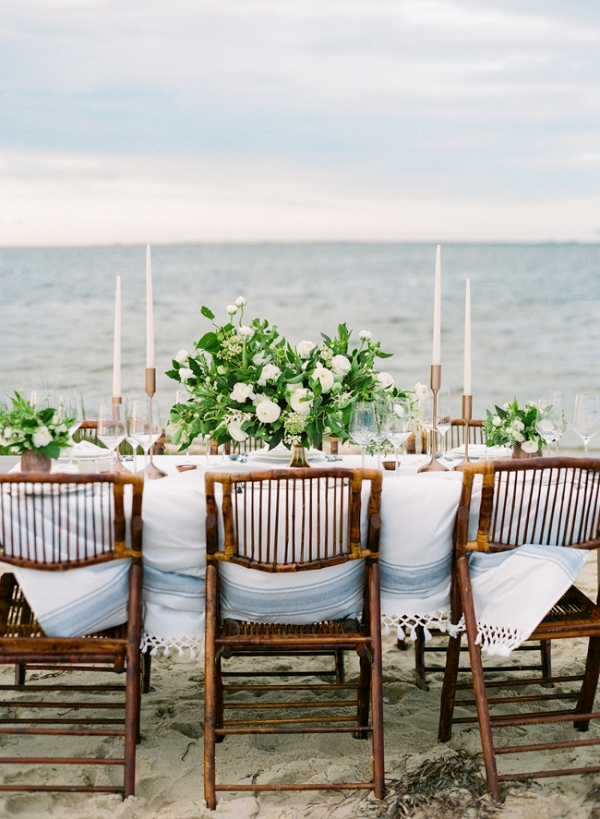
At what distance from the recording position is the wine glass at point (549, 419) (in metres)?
2.77

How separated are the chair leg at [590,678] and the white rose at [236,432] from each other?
1.17m

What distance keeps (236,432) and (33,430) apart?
56 centimetres

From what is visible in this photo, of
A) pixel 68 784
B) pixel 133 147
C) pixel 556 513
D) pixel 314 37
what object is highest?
pixel 314 37

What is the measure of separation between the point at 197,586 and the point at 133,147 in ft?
75.1

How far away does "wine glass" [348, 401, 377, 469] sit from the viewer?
8.36 ft

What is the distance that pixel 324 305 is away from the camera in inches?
887

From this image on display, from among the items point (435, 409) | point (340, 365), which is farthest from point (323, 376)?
point (435, 409)

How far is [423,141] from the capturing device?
2370cm

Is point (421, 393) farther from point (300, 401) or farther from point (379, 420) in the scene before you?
point (300, 401)

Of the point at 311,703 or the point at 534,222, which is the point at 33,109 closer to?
the point at 534,222

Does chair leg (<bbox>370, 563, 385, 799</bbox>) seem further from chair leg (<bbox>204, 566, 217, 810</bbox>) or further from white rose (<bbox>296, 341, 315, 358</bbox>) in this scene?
white rose (<bbox>296, 341, 315, 358</bbox>)

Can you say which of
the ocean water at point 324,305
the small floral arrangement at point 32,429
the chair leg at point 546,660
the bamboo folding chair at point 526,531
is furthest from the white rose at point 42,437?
the ocean water at point 324,305

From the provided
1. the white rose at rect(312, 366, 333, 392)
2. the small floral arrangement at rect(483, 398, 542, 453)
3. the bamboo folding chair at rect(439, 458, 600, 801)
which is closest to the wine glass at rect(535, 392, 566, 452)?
the small floral arrangement at rect(483, 398, 542, 453)

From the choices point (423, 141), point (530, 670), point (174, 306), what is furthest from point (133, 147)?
point (530, 670)
